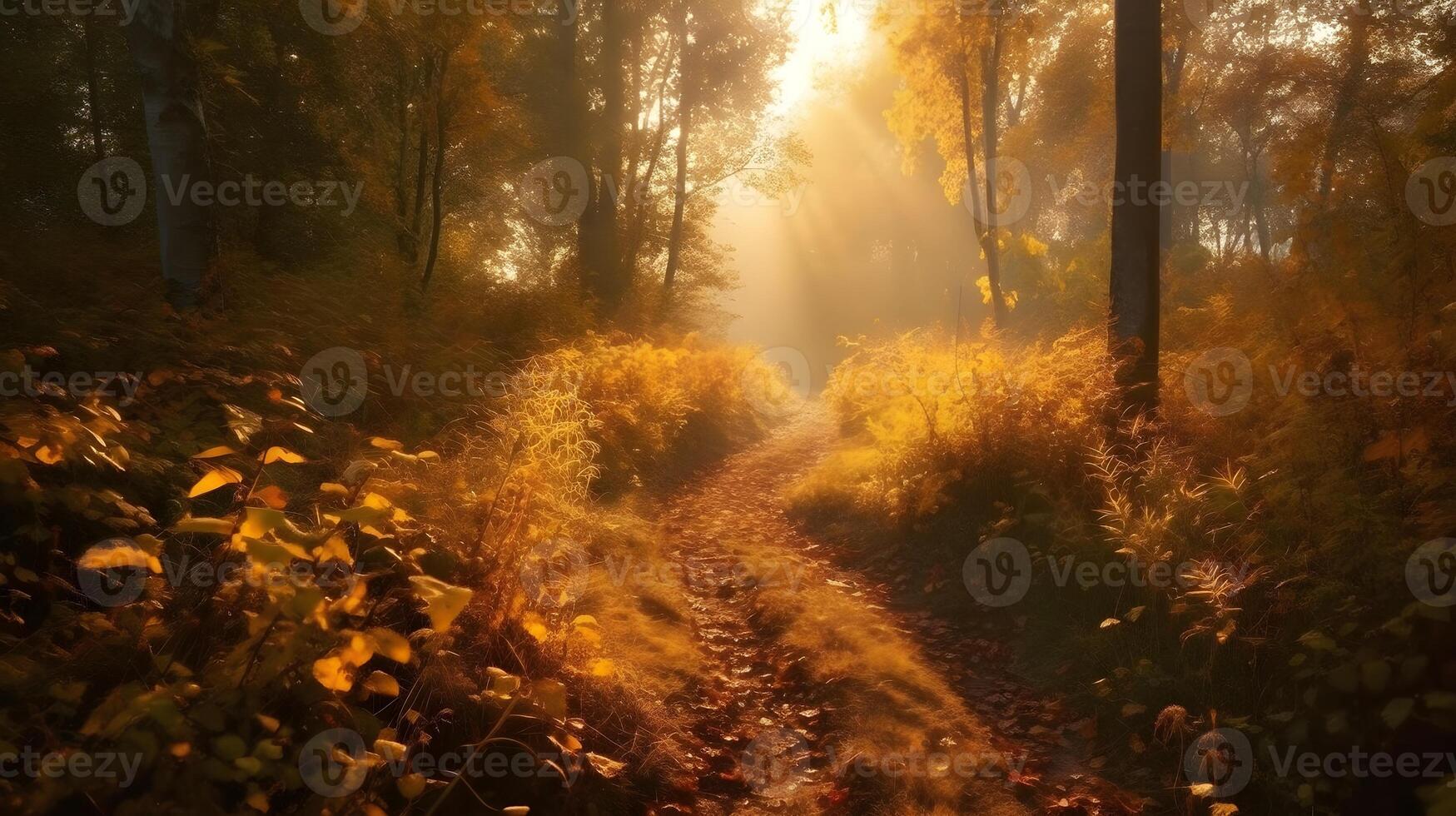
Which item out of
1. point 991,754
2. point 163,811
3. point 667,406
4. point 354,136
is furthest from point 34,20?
point 991,754

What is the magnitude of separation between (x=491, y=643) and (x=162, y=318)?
168 inches

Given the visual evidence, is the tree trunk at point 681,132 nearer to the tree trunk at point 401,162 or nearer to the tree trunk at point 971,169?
the tree trunk at point 401,162

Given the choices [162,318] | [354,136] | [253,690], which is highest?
[354,136]

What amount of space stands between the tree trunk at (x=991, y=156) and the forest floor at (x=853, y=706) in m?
11.5

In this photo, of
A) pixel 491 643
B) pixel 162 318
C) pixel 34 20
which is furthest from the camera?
pixel 34 20

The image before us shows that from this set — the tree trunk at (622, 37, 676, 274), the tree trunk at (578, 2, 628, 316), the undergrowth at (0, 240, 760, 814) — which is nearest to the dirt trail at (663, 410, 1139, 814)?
the undergrowth at (0, 240, 760, 814)

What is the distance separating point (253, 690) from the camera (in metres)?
2.29

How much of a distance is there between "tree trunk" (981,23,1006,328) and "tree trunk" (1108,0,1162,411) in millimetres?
8701

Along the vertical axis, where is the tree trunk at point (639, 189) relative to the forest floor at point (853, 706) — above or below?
above

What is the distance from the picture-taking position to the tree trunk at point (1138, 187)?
265 inches

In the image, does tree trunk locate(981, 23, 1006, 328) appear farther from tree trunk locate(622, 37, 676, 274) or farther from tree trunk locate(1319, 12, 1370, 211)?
tree trunk locate(622, 37, 676, 274)

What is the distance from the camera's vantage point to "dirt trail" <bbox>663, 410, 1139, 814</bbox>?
3.65 metres

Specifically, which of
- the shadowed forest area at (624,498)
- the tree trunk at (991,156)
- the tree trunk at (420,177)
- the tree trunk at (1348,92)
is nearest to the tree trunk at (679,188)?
the shadowed forest area at (624,498)

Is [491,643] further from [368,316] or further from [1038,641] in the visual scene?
[368,316]
